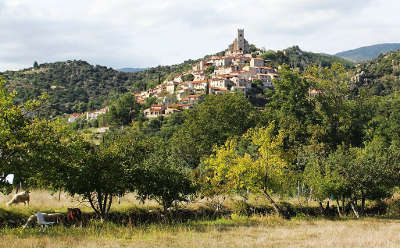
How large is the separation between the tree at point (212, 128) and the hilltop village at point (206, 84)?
64.6m

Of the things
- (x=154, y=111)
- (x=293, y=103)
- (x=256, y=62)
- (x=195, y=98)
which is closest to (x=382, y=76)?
(x=256, y=62)

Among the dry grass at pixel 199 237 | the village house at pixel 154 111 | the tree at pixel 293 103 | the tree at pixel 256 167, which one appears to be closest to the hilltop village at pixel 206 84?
the village house at pixel 154 111

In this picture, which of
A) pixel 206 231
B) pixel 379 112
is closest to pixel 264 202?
pixel 206 231

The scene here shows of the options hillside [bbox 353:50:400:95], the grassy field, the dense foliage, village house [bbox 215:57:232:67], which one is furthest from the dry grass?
village house [bbox 215:57:232:67]

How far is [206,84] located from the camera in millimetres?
148875

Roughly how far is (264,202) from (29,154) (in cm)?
→ 1827

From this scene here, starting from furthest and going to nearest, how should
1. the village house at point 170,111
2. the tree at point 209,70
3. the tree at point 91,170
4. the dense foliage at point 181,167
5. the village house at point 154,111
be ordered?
the tree at point 209,70
the village house at point 154,111
the village house at point 170,111
the tree at point 91,170
the dense foliage at point 181,167

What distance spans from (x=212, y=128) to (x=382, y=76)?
123 m

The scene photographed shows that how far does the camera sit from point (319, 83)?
190 ft

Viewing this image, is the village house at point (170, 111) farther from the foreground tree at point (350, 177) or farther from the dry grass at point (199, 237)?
the dry grass at point (199, 237)

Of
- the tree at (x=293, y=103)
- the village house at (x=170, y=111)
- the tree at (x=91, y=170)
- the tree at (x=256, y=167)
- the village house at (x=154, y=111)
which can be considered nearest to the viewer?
the tree at (x=91, y=170)

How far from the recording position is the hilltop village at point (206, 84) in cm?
13225

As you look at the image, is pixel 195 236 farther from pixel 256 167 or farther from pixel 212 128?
pixel 212 128

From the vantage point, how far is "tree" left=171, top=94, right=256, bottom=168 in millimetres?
56000
